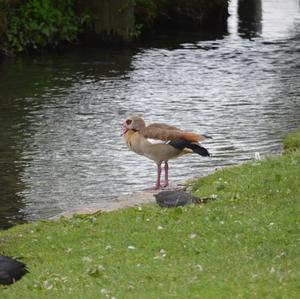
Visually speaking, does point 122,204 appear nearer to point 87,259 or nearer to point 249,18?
point 87,259

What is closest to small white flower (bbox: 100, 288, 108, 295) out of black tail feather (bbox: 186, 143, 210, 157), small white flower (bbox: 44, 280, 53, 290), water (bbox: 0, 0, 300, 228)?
small white flower (bbox: 44, 280, 53, 290)

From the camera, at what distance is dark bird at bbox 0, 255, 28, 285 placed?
9992 mm

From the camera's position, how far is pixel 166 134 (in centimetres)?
1521

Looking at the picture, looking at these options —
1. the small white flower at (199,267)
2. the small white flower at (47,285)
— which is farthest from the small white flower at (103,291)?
the small white flower at (199,267)

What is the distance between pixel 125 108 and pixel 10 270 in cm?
1783

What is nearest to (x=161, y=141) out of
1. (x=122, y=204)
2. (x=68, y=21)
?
(x=122, y=204)

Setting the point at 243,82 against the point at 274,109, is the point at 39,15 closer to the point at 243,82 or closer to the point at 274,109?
the point at 243,82

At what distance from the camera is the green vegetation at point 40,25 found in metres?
38.8

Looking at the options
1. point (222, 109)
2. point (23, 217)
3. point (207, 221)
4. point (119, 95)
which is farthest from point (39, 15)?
point (207, 221)

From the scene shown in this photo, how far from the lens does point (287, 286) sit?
8.84 metres

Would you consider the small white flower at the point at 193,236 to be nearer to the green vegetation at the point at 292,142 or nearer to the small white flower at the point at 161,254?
the small white flower at the point at 161,254

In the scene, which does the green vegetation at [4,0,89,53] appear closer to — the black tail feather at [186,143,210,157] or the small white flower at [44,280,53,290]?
the black tail feather at [186,143,210,157]

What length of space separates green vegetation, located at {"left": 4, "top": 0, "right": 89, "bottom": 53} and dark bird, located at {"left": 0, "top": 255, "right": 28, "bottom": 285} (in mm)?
28577

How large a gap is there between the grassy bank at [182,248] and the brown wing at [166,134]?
111cm
